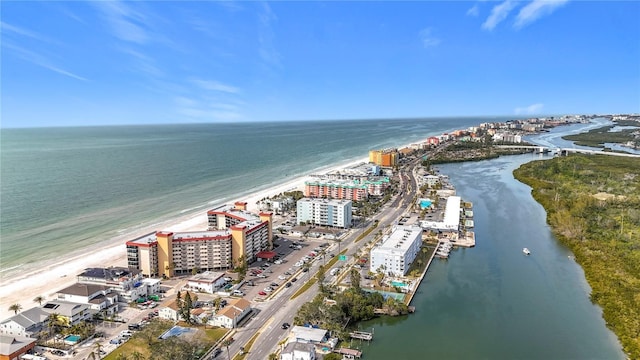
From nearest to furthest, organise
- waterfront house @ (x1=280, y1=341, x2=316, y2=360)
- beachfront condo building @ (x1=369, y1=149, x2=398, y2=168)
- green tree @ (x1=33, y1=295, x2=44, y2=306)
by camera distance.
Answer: waterfront house @ (x1=280, y1=341, x2=316, y2=360) → green tree @ (x1=33, y1=295, x2=44, y2=306) → beachfront condo building @ (x1=369, y1=149, x2=398, y2=168)

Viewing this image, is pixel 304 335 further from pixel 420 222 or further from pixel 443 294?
pixel 420 222

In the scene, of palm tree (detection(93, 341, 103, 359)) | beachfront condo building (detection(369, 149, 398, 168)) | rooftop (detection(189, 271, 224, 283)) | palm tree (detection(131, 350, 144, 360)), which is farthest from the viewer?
beachfront condo building (detection(369, 149, 398, 168))

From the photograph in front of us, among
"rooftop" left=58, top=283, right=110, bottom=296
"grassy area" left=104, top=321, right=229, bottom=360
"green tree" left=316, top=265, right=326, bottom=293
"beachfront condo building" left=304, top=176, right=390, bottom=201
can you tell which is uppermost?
"beachfront condo building" left=304, top=176, right=390, bottom=201

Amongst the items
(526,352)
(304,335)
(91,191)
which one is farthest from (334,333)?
(91,191)

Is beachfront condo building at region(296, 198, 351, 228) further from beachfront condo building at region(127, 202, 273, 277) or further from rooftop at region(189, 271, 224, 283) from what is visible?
rooftop at region(189, 271, 224, 283)

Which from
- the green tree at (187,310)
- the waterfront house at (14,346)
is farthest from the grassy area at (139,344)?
the waterfront house at (14,346)

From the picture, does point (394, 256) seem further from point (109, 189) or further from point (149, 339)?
point (109, 189)

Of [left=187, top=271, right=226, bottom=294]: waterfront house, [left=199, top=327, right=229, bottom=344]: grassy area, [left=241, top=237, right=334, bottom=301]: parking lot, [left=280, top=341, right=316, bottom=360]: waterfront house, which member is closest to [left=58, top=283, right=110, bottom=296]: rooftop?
[left=187, top=271, right=226, bottom=294]: waterfront house
